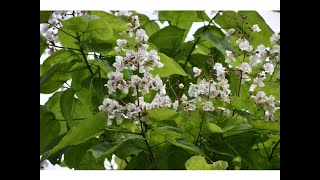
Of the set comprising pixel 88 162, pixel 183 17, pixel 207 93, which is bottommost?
pixel 88 162

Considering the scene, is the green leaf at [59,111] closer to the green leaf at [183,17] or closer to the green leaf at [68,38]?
the green leaf at [68,38]

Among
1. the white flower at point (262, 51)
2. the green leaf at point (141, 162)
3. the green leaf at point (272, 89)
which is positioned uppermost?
the white flower at point (262, 51)

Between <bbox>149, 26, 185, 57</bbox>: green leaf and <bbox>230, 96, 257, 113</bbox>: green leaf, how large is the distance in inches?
7.9

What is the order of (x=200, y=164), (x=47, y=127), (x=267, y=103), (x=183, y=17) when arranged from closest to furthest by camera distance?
1. (x=200, y=164)
2. (x=267, y=103)
3. (x=47, y=127)
4. (x=183, y=17)

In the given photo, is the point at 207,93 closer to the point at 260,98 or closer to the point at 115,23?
the point at 260,98

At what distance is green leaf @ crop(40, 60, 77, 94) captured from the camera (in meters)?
0.87

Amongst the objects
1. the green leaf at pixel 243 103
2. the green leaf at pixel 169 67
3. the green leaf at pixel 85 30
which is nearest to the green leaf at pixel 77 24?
the green leaf at pixel 85 30

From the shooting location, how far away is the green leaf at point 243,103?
2.67 ft

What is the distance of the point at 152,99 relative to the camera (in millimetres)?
885

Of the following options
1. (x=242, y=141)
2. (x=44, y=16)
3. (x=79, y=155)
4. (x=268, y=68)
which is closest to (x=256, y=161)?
(x=242, y=141)

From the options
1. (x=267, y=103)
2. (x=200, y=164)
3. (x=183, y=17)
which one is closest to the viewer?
(x=200, y=164)

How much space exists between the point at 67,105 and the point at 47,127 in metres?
0.08
